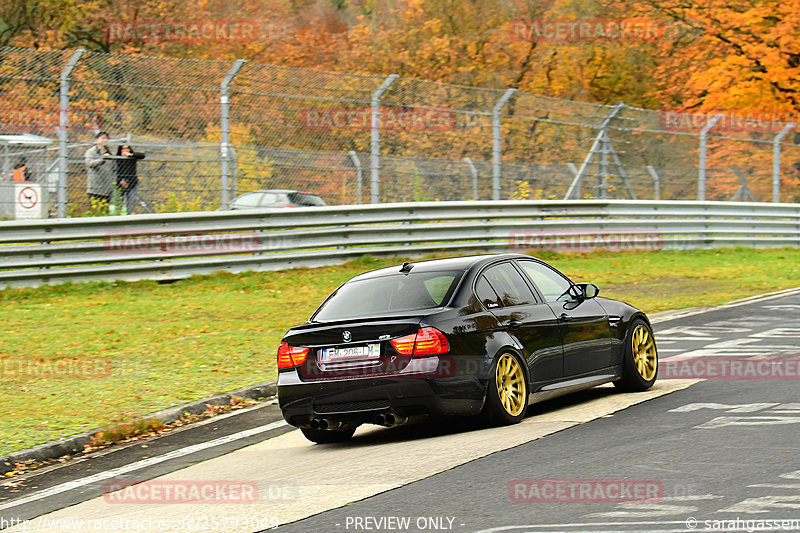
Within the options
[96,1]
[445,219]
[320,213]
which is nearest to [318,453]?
[320,213]

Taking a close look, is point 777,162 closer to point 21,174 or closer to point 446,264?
point 21,174

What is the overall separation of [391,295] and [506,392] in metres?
1.17

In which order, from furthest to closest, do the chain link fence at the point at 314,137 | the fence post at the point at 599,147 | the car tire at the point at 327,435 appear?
the fence post at the point at 599,147, the chain link fence at the point at 314,137, the car tire at the point at 327,435

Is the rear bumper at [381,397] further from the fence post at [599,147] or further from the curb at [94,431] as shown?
the fence post at [599,147]

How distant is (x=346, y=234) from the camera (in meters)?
20.1

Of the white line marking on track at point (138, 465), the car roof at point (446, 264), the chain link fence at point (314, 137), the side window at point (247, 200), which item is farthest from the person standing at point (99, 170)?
the car roof at point (446, 264)

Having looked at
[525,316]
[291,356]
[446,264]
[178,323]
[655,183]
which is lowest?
[178,323]

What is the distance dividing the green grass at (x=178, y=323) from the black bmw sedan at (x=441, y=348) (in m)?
1.93

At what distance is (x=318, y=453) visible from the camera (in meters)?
8.20

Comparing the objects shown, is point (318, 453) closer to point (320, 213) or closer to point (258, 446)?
point (258, 446)

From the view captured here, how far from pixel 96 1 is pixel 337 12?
27.7 meters

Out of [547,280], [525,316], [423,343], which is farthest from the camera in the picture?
[547,280]

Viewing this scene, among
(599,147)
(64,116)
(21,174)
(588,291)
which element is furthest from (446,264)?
(599,147)

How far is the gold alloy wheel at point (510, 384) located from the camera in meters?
8.34
